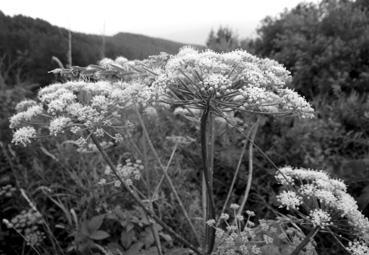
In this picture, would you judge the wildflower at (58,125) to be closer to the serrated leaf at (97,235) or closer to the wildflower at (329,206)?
the serrated leaf at (97,235)

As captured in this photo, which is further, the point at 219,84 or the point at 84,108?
the point at 84,108

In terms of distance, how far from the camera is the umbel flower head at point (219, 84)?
1365 mm

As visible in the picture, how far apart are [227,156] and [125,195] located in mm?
1316

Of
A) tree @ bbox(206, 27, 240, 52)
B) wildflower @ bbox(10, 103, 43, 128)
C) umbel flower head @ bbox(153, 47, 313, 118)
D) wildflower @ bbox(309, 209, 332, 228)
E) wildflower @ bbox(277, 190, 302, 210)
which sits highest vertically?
tree @ bbox(206, 27, 240, 52)

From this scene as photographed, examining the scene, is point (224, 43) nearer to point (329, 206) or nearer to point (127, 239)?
point (127, 239)

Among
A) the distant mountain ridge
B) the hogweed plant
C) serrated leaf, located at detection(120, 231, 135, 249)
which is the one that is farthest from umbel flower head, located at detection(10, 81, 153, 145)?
the distant mountain ridge

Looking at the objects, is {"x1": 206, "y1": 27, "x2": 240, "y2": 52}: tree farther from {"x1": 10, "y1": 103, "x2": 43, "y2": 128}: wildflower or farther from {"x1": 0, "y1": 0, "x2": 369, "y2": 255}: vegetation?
{"x1": 10, "y1": 103, "x2": 43, "y2": 128}: wildflower

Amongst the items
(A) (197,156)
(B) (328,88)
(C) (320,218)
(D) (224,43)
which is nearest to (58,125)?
(C) (320,218)

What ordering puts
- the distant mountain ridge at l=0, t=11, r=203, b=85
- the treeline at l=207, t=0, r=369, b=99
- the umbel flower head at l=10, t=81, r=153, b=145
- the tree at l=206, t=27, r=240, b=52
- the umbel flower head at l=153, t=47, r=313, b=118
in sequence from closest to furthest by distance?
the umbel flower head at l=153, t=47, r=313, b=118 → the umbel flower head at l=10, t=81, r=153, b=145 → the treeline at l=207, t=0, r=369, b=99 → the tree at l=206, t=27, r=240, b=52 → the distant mountain ridge at l=0, t=11, r=203, b=85

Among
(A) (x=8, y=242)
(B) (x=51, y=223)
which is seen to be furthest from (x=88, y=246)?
(A) (x=8, y=242)

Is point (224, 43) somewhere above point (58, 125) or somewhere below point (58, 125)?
above

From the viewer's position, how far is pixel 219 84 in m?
1.33

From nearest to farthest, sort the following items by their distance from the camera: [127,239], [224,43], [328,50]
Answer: [127,239] < [328,50] < [224,43]

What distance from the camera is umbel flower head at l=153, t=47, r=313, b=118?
137 centimetres
